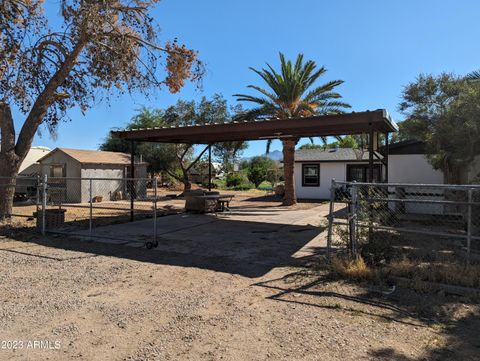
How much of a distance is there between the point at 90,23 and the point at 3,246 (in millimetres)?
7356

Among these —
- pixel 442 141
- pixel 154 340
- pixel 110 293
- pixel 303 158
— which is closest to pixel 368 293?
pixel 154 340

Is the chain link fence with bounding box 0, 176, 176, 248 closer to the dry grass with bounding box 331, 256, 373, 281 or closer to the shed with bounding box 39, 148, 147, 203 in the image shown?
the shed with bounding box 39, 148, 147, 203

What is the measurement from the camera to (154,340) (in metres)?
4.04

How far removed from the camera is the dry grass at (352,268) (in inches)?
237

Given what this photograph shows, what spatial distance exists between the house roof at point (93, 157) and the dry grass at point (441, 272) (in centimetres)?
2149

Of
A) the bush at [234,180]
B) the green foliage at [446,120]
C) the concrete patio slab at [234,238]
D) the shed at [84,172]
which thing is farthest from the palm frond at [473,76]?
the bush at [234,180]

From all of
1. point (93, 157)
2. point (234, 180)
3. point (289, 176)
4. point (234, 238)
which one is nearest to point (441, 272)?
point (234, 238)

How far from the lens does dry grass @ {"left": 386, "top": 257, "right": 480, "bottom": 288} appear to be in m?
5.57

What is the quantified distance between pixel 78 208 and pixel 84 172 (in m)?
4.83

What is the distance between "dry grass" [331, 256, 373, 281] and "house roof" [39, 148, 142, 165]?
20.7m

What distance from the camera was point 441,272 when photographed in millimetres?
5828

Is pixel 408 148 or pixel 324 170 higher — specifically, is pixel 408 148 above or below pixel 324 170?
above

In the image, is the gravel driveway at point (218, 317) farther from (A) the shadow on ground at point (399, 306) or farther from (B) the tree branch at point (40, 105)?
(B) the tree branch at point (40, 105)

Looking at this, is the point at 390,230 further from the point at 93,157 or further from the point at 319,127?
the point at 93,157
